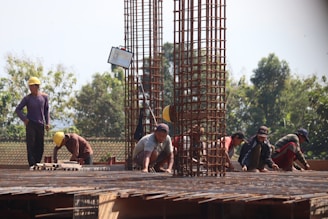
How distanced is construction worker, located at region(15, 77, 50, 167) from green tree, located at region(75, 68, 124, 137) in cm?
2740

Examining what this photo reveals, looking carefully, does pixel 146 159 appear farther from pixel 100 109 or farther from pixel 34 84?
pixel 100 109

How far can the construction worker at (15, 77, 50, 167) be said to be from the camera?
17719 millimetres

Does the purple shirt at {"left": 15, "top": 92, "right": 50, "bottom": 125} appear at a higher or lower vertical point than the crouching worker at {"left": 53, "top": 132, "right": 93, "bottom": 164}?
higher

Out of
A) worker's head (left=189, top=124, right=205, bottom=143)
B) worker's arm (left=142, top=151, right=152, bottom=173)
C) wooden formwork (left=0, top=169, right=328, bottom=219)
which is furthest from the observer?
worker's arm (left=142, top=151, right=152, bottom=173)

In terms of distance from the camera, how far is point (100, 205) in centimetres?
923

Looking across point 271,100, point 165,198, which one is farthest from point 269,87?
point 165,198

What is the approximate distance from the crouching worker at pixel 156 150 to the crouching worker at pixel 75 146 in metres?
3.89

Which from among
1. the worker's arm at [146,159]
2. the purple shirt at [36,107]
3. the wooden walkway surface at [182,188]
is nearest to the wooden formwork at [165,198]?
the wooden walkway surface at [182,188]

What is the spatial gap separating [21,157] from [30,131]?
8.25 m

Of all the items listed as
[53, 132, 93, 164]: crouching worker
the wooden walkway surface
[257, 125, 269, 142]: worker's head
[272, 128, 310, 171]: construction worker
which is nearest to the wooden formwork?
the wooden walkway surface

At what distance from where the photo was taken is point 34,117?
699 inches

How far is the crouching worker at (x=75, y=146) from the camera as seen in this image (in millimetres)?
19359

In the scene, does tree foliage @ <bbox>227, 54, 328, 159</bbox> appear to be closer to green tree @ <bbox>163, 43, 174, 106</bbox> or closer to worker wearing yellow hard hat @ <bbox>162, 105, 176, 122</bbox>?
green tree @ <bbox>163, 43, 174, 106</bbox>

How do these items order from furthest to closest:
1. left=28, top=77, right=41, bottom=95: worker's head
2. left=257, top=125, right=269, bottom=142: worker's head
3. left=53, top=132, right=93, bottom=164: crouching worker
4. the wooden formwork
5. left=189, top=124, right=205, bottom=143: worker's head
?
left=53, top=132, right=93, bottom=164: crouching worker
left=28, top=77, right=41, bottom=95: worker's head
left=257, top=125, right=269, bottom=142: worker's head
left=189, top=124, right=205, bottom=143: worker's head
the wooden formwork
